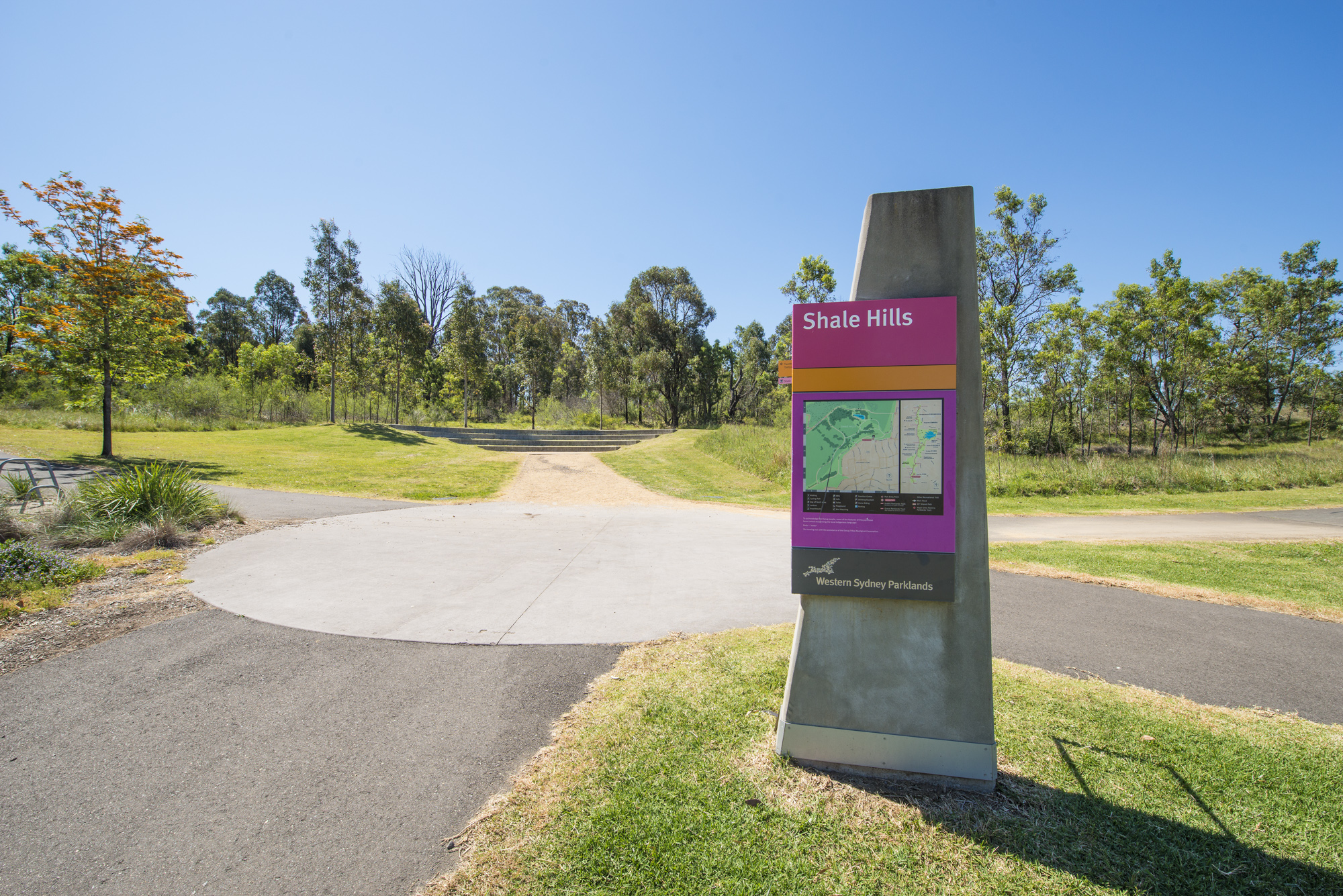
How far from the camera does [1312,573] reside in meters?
6.45

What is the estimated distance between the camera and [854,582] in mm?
2570

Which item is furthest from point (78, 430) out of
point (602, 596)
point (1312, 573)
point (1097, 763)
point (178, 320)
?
point (1312, 573)

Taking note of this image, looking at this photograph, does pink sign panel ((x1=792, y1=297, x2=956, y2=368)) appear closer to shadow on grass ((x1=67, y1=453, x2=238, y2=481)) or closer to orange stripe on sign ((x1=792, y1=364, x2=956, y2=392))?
orange stripe on sign ((x1=792, y1=364, x2=956, y2=392))

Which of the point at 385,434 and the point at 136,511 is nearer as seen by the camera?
the point at 136,511

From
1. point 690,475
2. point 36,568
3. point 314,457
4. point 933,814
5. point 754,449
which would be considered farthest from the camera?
point 754,449

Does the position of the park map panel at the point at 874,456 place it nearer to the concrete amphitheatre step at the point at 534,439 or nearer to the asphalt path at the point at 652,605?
the asphalt path at the point at 652,605

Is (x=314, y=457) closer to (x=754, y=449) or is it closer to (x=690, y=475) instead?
(x=690, y=475)

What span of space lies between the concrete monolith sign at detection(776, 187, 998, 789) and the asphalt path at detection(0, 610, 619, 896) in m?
1.64

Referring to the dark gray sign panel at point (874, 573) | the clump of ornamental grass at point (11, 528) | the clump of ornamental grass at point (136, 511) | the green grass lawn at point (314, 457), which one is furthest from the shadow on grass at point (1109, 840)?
the green grass lawn at point (314, 457)

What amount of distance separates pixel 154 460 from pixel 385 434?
10.4 meters

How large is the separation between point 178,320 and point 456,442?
32.6 feet

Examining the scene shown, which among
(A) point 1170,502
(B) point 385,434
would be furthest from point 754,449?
(B) point 385,434

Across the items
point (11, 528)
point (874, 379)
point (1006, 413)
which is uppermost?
point (1006, 413)

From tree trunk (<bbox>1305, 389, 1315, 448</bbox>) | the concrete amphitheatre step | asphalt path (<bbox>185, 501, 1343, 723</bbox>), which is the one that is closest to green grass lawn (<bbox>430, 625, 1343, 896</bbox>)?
asphalt path (<bbox>185, 501, 1343, 723</bbox>)
